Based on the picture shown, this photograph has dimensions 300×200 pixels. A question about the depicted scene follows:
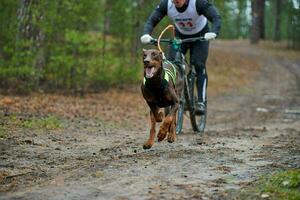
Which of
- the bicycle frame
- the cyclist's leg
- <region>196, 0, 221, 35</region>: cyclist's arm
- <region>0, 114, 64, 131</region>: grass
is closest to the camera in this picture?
<region>196, 0, 221, 35</region>: cyclist's arm

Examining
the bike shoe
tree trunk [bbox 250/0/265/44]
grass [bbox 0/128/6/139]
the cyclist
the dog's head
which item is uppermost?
tree trunk [bbox 250/0/265/44]

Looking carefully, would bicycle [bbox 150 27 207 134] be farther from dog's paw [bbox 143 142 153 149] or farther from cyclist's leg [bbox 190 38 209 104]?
dog's paw [bbox 143 142 153 149]

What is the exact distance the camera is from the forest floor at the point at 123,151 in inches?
206

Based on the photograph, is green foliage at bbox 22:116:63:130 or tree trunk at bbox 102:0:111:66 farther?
tree trunk at bbox 102:0:111:66

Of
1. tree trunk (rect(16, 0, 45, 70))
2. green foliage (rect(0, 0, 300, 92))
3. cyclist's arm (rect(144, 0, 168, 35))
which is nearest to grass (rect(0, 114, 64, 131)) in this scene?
cyclist's arm (rect(144, 0, 168, 35))

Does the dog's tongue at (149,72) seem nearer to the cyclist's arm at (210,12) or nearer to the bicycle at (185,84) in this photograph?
the bicycle at (185,84)

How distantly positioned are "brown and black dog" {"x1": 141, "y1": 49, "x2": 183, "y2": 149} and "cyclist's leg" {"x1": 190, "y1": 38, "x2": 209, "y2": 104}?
1.66 m

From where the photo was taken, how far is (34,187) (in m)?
5.32

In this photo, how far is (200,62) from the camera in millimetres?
9297

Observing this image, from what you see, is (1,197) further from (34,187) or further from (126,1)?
(126,1)

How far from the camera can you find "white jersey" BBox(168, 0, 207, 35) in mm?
8516

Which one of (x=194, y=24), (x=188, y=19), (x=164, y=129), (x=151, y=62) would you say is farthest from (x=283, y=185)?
(x=194, y=24)

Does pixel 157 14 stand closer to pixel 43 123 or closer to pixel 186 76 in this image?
pixel 186 76

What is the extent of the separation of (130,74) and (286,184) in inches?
542
